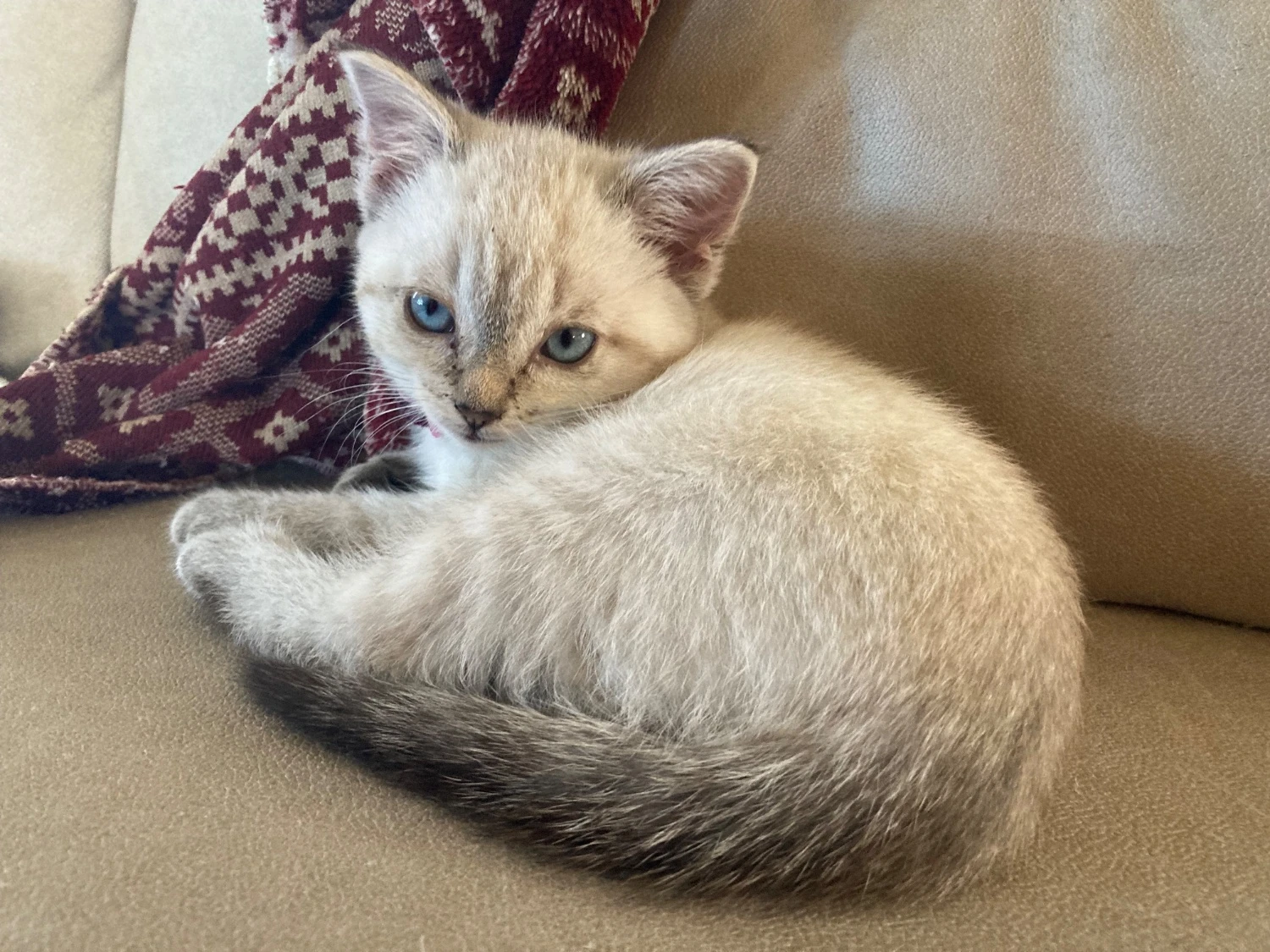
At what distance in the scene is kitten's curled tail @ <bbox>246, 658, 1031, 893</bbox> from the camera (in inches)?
29.5

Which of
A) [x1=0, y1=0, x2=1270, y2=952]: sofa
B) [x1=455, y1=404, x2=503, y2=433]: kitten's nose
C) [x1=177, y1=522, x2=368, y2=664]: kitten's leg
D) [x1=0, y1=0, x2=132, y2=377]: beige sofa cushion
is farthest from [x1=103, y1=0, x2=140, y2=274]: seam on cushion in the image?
[x1=455, y1=404, x2=503, y2=433]: kitten's nose

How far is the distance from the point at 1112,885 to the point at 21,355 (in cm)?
240

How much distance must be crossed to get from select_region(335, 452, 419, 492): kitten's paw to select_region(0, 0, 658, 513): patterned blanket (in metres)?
0.05

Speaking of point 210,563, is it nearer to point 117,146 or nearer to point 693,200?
point 693,200

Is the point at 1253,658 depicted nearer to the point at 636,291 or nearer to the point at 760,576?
the point at 760,576

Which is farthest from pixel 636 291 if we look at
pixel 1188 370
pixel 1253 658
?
pixel 1253 658

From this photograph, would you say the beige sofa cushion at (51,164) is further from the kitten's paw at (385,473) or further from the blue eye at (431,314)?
the blue eye at (431,314)

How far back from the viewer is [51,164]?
Result: 2076mm

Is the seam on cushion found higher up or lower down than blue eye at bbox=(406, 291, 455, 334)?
lower down

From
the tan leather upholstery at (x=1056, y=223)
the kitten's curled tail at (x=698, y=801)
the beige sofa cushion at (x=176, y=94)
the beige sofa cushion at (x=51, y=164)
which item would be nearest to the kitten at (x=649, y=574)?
the kitten's curled tail at (x=698, y=801)

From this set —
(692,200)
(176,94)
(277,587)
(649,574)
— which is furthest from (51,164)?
(649,574)

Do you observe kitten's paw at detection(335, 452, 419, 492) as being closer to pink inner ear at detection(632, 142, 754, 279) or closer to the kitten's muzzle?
the kitten's muzzle

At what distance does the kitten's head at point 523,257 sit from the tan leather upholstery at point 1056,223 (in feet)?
0.81

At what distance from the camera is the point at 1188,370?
1.18 meters
